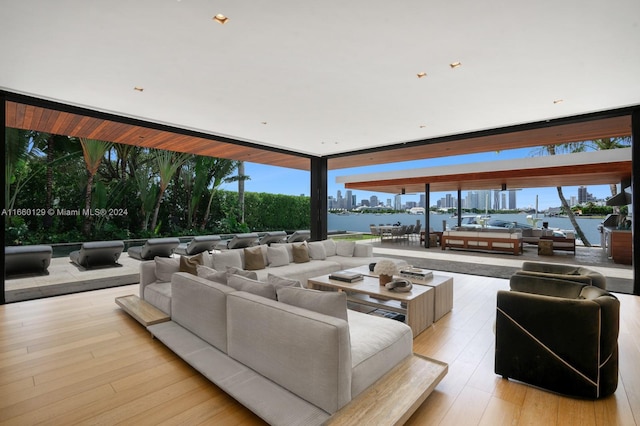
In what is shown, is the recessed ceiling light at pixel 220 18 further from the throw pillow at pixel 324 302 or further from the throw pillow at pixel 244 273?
the throw pillow at pixel 324 302

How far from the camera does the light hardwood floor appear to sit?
6.62ft

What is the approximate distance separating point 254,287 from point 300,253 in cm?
313

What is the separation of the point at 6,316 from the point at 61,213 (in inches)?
235

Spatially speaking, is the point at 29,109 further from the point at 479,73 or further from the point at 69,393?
the point at 479,73

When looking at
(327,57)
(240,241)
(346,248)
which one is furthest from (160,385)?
(240,241)

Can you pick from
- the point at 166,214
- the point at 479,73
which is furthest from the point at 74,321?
the point at 166,214

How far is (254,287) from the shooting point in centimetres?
250

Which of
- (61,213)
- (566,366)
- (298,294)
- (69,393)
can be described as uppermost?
(61,213)

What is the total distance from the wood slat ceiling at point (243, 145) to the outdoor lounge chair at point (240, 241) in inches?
82.0

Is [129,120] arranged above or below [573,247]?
above

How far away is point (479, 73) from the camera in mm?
3609

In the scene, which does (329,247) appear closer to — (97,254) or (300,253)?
(300,253)

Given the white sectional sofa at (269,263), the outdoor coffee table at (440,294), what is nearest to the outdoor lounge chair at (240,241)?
the white sectional sofa at (269,263)

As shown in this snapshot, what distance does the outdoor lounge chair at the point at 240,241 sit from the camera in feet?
24.2
